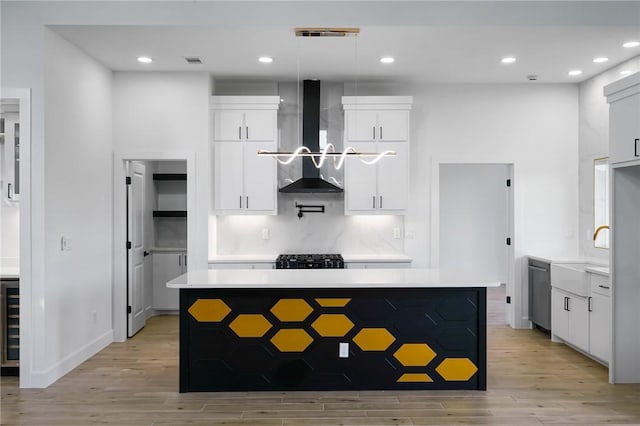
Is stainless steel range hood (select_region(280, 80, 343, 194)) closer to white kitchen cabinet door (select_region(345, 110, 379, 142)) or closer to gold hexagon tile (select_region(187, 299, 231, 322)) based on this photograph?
white kitchen cabinet door (select_region(345, 110, 379, 142))

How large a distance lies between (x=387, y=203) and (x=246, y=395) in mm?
2851

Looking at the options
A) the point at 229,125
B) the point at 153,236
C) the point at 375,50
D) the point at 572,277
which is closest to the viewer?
the point at 375,50

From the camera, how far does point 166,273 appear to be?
684cm

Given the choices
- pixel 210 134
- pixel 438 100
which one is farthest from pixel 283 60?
pixel 438 100

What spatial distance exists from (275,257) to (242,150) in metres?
1.32

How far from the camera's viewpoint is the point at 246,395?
12.9ft

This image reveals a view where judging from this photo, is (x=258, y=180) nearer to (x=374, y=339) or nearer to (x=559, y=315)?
(x=374, y=339)

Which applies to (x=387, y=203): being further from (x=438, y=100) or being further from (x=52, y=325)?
(x=52, y=325)

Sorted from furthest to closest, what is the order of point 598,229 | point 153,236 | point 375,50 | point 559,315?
point 153,236, point 598,229, point 559,315, point 375,50

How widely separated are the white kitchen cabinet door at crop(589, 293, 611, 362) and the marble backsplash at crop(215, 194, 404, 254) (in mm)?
2231

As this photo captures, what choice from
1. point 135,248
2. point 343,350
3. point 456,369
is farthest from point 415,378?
point 135,248

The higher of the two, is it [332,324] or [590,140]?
[590,140]

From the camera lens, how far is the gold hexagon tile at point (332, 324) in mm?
3992

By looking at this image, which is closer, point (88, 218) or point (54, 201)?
point (54, 201)
